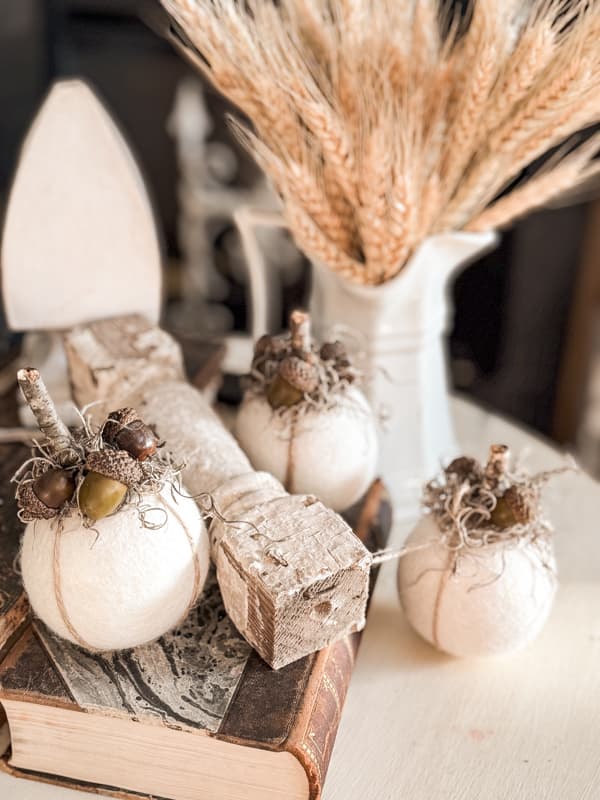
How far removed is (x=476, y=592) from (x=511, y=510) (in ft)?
0.22

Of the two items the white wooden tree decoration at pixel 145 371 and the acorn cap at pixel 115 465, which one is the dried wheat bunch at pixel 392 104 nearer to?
the white wooden tree decoration at pixel 145 371

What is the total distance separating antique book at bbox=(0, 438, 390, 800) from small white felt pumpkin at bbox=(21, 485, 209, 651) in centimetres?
3

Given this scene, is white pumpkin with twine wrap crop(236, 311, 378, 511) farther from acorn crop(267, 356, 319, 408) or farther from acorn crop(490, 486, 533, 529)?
acorn crop(490, 486, 533, 529)

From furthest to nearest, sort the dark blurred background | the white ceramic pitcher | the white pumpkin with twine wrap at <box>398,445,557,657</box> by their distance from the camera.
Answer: the dark blurred background < the white ceramic pitcher < the white pumpkin with twine wrap at <box>398,445,557,657</box>

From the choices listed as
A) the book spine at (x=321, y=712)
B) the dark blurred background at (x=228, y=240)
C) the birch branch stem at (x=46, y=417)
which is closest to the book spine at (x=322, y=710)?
the book spine at (x=321, y=712)

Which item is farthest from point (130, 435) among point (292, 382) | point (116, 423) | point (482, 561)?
point (482, 561)

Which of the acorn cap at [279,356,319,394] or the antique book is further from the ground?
the acorn cap at [279,356,319,394]

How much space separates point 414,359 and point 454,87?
0.83 feet

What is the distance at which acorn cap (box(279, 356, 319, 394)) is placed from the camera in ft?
2.21

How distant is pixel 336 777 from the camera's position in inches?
24.0

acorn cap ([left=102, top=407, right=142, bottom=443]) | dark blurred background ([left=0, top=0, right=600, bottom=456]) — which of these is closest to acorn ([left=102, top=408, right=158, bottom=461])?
acorn cap ([left=102, top=407, right=142, bottom=443])

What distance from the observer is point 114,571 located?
21.2 inches

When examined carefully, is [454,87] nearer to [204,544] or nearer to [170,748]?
[204,544]

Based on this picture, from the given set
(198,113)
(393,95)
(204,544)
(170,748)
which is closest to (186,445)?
(204,544)
